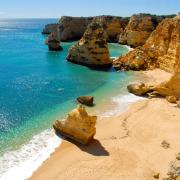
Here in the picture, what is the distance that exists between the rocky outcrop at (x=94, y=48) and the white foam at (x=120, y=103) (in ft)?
60.1

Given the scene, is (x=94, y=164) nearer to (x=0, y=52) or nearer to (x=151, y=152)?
(x=151, y=152)

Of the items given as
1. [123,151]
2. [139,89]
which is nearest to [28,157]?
[123,151]

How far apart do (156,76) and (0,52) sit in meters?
46.4

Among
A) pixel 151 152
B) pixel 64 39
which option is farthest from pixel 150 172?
pixel 64 39

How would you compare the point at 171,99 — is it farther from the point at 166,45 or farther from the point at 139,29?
the point at 139,29

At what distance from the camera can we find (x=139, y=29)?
270 ft

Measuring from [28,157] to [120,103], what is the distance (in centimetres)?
1554

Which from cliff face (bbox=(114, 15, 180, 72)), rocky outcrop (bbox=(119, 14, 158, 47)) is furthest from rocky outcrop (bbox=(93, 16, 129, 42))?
cliff face (bbox=(114, 15, 180, 72))

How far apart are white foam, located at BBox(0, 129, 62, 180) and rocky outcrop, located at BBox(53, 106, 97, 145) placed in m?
1.26

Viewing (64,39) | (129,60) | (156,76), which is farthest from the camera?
→ (64,39)

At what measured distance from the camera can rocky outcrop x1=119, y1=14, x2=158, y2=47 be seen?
8125 centimetres

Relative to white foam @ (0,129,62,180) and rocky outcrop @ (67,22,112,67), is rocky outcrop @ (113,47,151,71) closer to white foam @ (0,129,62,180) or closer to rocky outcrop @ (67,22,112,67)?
rocky outcrop @ (67,22,112,67)

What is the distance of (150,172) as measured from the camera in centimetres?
2083

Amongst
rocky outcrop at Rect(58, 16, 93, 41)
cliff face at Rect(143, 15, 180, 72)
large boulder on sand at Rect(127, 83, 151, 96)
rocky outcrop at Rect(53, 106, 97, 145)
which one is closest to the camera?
rocky outcrop at Rect(53, 106, 97, 145)
